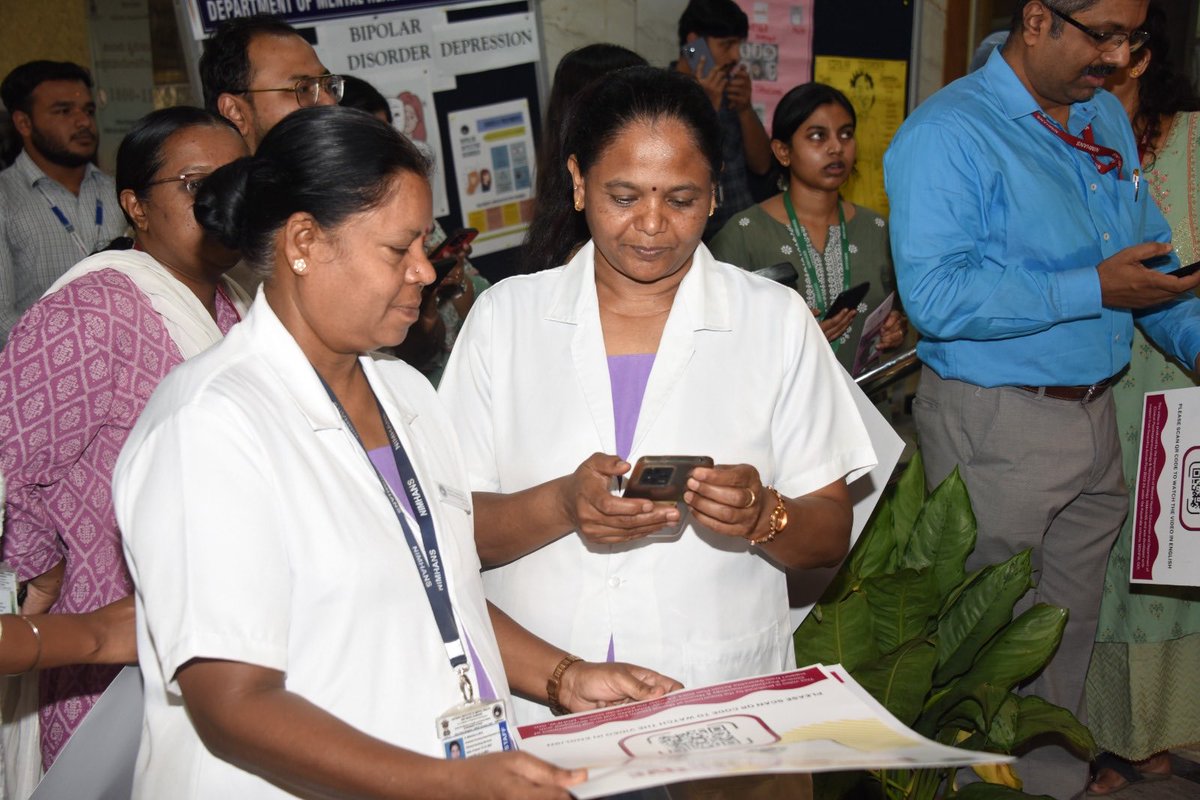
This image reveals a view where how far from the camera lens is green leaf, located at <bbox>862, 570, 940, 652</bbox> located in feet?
9.24

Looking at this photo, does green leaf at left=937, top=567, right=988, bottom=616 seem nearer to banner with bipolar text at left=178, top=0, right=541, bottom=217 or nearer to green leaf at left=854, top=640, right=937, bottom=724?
green leaf at left=854, top=640, right=937, bottom=724

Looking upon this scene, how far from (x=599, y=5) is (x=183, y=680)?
4446 millimetres

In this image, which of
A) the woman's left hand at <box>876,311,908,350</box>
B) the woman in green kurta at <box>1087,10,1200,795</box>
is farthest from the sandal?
the woman's left hand at <box>876,311,908,350</box>

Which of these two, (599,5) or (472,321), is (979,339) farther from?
(599,5)

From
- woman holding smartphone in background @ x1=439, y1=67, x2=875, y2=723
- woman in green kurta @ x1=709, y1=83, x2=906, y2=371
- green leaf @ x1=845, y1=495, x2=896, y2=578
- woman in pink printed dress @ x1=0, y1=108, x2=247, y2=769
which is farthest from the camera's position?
woman in green kurta @ x1=709, y1=83, x2=906, y2=371

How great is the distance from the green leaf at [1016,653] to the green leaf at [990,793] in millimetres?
222

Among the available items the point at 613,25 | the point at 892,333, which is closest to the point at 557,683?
the point at 892,333

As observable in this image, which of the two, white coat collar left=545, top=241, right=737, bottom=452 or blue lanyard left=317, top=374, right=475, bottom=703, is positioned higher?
white coat collar left=545, top=241, right=737, bottom=452

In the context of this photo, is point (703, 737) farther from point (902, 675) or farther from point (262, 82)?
point (262, 82)

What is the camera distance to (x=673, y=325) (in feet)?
6.75

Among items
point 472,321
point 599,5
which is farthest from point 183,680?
point 599,5

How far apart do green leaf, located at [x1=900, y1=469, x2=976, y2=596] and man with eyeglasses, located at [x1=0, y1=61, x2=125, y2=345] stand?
3.62 metres

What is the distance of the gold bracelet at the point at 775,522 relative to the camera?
1.91 metres

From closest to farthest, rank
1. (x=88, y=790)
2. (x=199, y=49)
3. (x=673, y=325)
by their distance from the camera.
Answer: (x=88, y=790)
(x=673, y=325)
(x=199, y=49)
